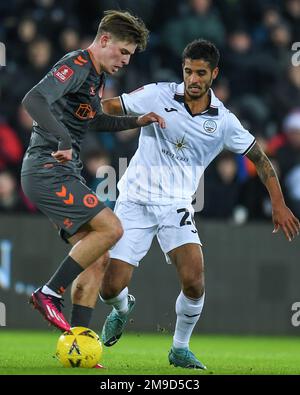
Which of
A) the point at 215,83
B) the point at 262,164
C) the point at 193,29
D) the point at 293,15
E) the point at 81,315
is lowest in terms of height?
the point at 81,315

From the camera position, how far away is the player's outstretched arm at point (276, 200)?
27.2ft

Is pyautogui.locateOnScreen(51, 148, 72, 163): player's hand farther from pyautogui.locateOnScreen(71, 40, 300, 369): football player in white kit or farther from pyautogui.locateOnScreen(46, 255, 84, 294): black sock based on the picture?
pyautogui.locateOnScreen(71, 40, 300, 369): football player in white kit

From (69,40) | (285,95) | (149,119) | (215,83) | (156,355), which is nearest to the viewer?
(149,119)

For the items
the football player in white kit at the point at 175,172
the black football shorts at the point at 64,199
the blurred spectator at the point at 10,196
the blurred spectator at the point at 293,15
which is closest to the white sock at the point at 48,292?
the black football shorts at the point at 64,199

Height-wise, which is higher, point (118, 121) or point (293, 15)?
point (293, 15)

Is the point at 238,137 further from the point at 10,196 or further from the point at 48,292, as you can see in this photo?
the point at 10,196

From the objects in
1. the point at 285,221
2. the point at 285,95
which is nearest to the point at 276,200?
the point at 285,221

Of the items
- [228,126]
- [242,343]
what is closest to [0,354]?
[228,126]

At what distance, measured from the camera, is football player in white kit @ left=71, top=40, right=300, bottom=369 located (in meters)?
8.38

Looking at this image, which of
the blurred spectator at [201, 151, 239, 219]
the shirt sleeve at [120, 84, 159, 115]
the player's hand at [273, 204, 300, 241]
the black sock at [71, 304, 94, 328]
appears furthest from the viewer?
the blurred spectator at [201, 151, 239, 219]

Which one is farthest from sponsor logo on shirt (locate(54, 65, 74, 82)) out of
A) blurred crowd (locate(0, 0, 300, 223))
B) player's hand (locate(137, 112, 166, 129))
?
blurred crowd (locate(0, 0, 300, 223))

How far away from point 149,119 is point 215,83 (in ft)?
20.1

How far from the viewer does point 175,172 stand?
335 inches

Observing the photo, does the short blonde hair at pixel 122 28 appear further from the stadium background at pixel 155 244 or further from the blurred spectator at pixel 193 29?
the blurred spectator at pixel 193 29
